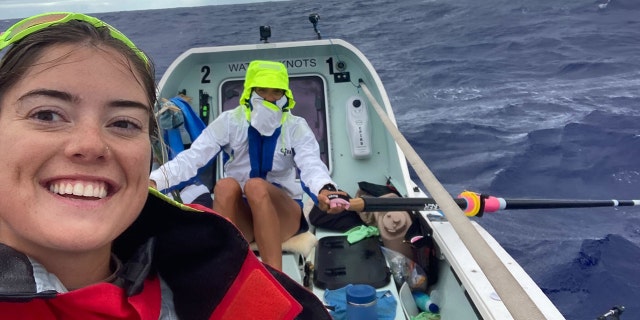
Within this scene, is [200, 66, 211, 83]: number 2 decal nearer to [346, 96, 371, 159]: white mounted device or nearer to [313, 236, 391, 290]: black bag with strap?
[346, 96, 371, 159]: white mounted device

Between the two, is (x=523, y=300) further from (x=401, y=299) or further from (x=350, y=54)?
(x=350, y=54)

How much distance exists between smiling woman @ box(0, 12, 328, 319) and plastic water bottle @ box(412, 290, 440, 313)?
2.11 meters

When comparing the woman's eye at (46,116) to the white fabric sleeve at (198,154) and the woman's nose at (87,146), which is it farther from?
the white fabric sleeve at (198,154)

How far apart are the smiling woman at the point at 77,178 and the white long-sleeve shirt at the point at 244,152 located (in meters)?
2.28

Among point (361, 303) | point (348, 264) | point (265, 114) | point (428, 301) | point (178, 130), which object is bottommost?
→ point (428, 301)

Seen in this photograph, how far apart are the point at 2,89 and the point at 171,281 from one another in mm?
544

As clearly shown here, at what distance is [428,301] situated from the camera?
3.06 m

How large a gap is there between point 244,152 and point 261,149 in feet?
0.58

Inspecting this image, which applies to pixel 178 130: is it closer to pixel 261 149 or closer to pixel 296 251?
pixel 261 149

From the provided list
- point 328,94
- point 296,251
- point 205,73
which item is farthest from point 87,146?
point 205,73

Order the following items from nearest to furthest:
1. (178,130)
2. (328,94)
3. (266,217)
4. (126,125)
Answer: (126,125) → (266,217) → (178,130) → (328,94)

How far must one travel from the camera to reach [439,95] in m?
10.1

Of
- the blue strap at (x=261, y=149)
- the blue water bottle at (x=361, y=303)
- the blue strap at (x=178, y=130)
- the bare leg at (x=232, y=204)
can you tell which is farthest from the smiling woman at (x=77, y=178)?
the blue strap at (x=178, y=130)

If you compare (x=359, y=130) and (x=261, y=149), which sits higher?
(x=261, y=149)
